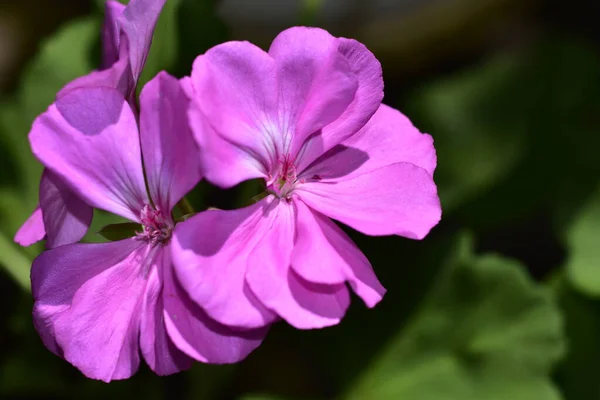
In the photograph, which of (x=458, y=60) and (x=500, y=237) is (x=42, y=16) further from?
(x=500, y=237)

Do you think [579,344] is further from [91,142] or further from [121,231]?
[91,142]

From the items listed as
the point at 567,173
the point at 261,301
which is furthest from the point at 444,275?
the point at 261,301

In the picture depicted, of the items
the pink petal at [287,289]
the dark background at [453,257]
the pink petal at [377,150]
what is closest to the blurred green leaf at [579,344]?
the dark background at [453,257]

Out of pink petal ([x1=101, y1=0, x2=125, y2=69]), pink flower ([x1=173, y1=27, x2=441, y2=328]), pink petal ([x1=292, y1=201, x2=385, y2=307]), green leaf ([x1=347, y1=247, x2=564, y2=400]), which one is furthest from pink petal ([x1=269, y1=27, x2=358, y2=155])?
green leaf ([x1=347, y1=247, x2=564, y2=400])

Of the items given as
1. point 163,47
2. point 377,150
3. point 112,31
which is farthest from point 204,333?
point 163,47

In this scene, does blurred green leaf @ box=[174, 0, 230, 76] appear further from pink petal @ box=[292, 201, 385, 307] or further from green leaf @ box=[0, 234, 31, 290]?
pink petal @ box=[292, 201, 385, 307]

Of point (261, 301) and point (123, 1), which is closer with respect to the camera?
point (261, 301)
